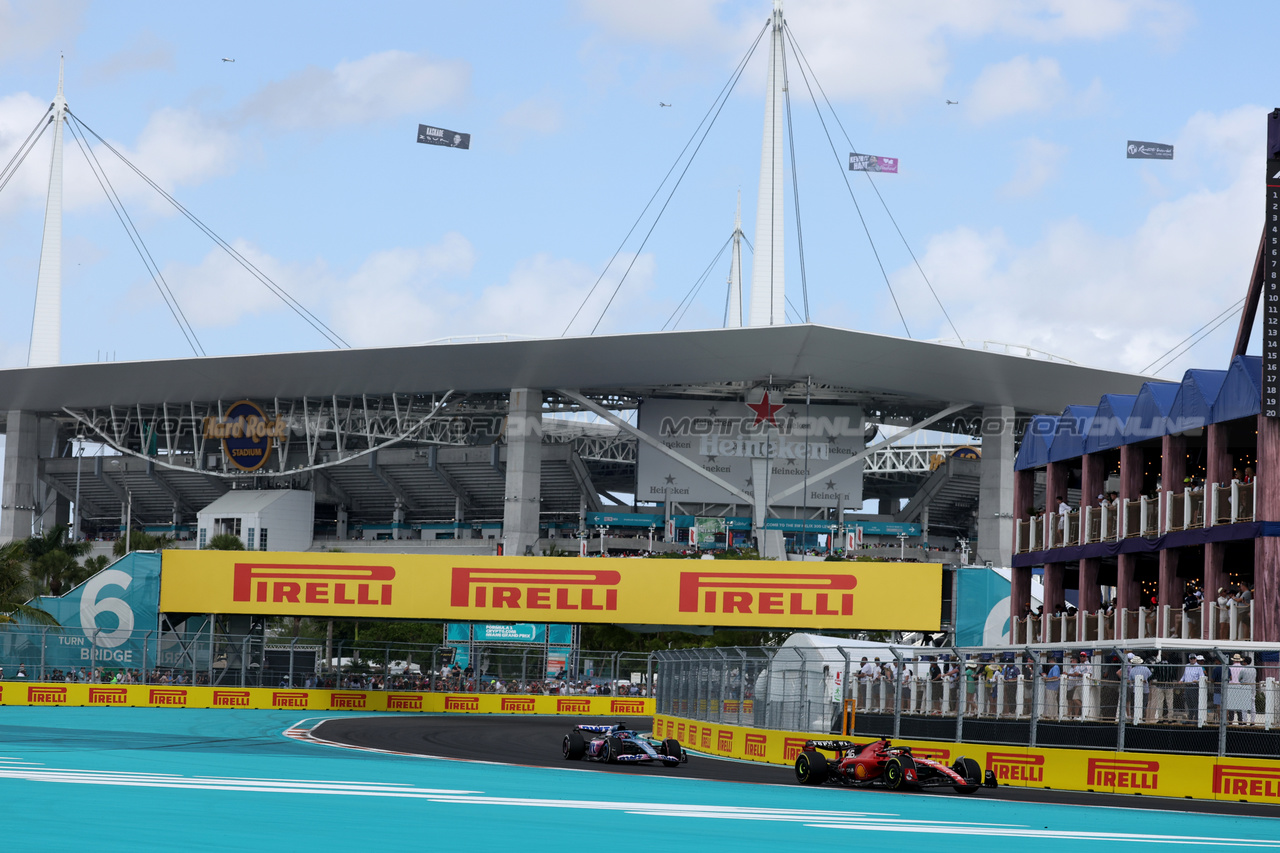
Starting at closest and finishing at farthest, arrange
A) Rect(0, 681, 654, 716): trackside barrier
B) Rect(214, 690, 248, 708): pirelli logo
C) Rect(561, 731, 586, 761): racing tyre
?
Rect(561, 731, 586, 761): racing tyre, Rect(0, 681, 654, 716): trackside barrier, Rect(214, 690, 248, 708): pirelli logo

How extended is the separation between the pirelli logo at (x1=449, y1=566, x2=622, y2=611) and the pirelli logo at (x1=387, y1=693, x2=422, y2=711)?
351 centimetres

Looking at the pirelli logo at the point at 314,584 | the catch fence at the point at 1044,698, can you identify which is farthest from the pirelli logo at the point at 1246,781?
the pirelli logo at the point at 314,584

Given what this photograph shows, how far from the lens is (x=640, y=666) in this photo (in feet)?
177

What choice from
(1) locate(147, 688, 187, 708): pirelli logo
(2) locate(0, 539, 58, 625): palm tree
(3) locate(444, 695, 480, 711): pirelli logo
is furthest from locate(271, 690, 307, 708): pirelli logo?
(2) locate(0, 539, 58, 625): palm tree

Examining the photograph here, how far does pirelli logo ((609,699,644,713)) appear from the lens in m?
51.8

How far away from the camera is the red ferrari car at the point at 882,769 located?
21984mm

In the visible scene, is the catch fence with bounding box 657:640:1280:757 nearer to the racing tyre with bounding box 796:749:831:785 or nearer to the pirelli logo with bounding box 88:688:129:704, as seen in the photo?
the racing tyre with bounding box 796:749:831:785

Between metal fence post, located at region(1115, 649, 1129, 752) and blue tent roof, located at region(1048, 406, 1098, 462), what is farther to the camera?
blue tent roof, located at region(1048, 406, 1098, 462)

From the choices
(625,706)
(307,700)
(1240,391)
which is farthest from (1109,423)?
(307,700)

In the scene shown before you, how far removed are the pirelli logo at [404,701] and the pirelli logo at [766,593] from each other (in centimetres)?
972

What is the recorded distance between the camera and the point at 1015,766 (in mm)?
24859

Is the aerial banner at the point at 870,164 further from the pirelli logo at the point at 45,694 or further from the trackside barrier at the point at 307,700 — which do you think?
the pirelli logo at the point at 45,694

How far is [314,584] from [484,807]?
1432 inches

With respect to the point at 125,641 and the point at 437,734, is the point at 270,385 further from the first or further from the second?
the point at 437,734
